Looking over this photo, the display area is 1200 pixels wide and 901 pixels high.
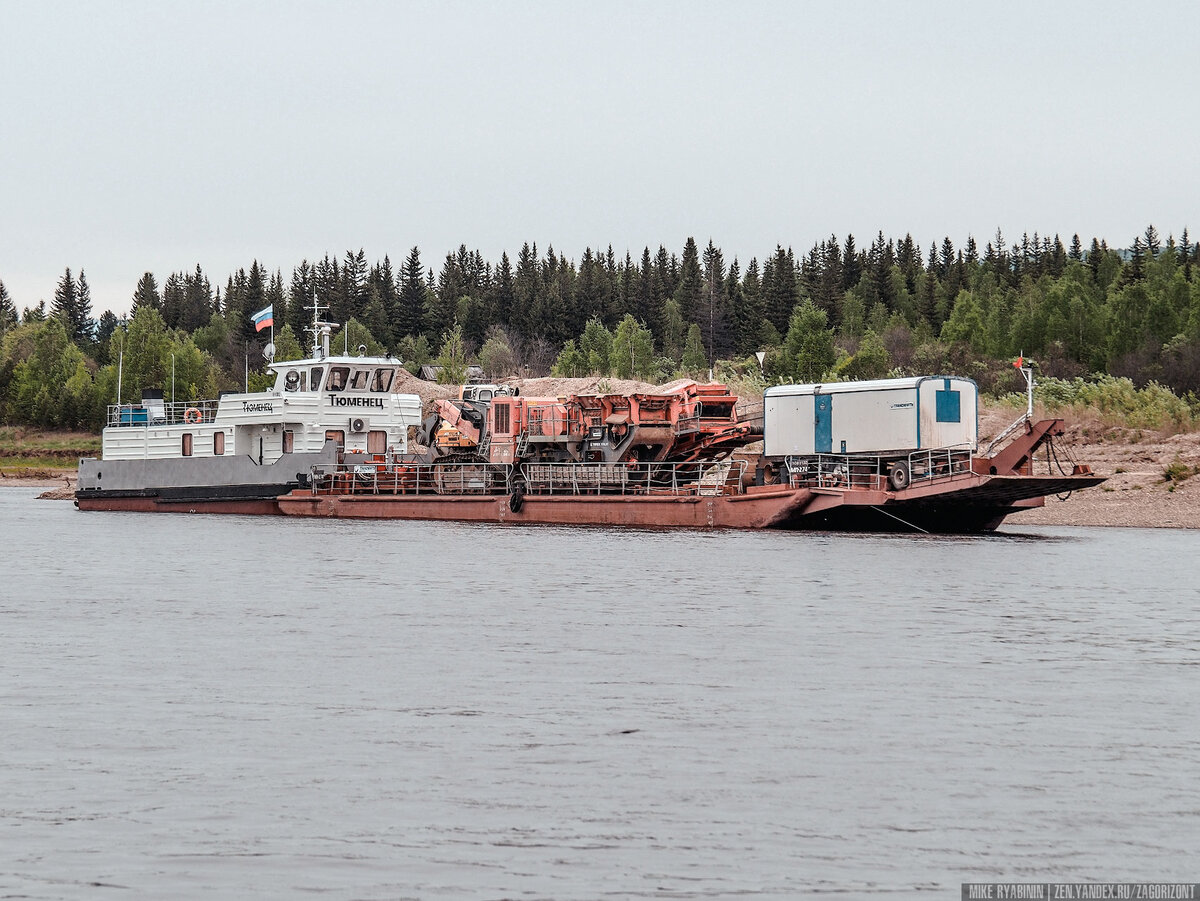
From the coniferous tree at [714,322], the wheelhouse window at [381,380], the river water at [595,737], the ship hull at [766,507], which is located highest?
the coniferous tree at [714,322]

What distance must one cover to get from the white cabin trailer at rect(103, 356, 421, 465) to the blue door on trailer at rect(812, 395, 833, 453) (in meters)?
19.2

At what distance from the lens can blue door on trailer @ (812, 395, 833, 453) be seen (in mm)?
41969

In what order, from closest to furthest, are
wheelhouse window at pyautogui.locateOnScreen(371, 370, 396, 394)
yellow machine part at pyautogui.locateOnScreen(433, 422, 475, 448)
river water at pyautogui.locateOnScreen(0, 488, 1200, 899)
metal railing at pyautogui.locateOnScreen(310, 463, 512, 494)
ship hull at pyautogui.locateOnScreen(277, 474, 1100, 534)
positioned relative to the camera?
river water at pyautogui.locateOnScreen(0, 488, 1200, 899) → ship hull at pyautogui.locateOnScreen(277, 474, 1100, 534) → metal railing at pyautogui.locateOnScreen(310, 463, 512, 494) → yellow machine part at pyautogui.locateOnScreen(433, 422, 475, 448) → wheelhouse window at pyautogui.locateOnScreen(371, 370, 396, 394)

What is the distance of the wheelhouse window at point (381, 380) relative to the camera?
55125 mm

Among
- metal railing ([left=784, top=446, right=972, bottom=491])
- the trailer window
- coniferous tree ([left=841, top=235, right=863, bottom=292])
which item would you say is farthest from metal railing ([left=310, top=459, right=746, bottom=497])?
coniferous tree ([left=841, top=235, right=863, bottom=292])

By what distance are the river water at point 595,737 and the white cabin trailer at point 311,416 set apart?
81.3ft

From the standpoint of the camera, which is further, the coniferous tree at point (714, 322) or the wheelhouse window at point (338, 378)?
the coniferous tree at point (714, 322)

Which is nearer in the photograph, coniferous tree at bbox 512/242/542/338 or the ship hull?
the ship hull

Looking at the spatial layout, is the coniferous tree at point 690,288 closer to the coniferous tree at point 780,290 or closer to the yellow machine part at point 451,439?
the coniferous tree at point 780,290

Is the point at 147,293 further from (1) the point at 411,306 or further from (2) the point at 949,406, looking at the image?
(2) the point at 949,406

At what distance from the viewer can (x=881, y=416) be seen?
40.7m

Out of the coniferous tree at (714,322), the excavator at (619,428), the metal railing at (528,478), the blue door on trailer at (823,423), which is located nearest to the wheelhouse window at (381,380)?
the metal railing at (528,478)

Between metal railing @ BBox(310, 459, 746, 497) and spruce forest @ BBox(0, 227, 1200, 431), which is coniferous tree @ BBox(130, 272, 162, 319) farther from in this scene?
metal railing @ BBox(310, 459, 746, 497)

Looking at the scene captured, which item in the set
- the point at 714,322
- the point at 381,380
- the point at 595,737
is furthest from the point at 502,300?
the point at 595,737
